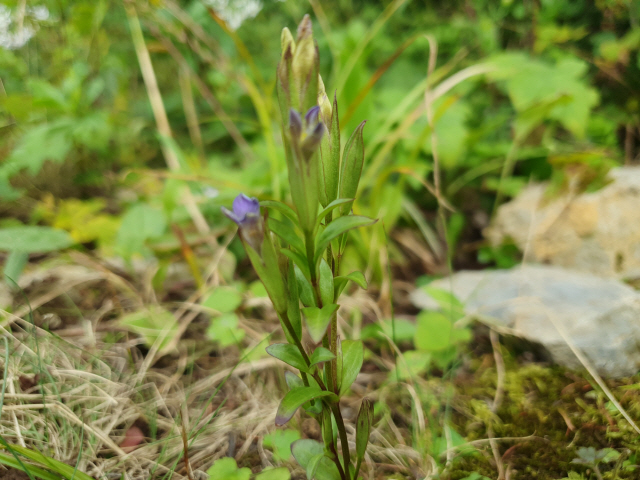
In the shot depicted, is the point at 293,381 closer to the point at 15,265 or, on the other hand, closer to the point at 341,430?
the point at 341,430

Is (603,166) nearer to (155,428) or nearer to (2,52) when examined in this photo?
(155,428)

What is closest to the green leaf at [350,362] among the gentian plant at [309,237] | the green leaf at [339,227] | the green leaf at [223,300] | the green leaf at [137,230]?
the gentian plant at [309,237]

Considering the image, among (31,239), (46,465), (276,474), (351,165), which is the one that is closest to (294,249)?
(351,165)

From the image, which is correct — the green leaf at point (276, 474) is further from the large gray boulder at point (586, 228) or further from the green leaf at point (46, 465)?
the large gray boulder at point (586, 228)

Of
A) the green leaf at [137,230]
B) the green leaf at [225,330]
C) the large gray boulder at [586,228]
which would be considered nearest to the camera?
the green leaf at [225,330]

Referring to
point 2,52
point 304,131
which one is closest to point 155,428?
point 304,131
